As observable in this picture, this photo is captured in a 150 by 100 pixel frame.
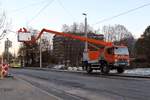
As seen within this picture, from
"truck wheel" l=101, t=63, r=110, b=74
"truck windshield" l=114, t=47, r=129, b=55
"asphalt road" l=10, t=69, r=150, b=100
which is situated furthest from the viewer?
"truck wheel" l=101, t=63, r=110, b=74

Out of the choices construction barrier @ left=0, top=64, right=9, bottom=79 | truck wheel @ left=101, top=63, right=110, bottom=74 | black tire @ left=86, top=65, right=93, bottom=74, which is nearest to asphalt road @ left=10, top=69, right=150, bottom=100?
construction barrier @ left=0, top=64, right=9, bottom=79

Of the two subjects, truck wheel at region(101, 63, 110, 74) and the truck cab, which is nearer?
the truck cab

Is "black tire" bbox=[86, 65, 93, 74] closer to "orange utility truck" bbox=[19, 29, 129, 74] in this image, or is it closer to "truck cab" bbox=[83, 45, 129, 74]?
"orange utility truck" bbox=[19, 29, 129, 74]

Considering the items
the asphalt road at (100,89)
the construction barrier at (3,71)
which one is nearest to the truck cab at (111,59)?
the construction barrier at (3,71)

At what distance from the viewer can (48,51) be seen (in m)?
122

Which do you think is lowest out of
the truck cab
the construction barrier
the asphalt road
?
the asphalt road

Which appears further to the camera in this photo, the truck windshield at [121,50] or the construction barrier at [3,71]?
the truck windshield at [121,50]

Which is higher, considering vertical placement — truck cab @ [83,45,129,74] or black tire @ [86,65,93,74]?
truck cab @ [83,45,129,74]

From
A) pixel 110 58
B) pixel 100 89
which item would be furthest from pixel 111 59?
pixel 100 89

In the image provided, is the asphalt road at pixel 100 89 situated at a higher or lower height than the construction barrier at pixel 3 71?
lower

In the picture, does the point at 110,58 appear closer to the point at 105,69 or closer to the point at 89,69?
the point at 105,69

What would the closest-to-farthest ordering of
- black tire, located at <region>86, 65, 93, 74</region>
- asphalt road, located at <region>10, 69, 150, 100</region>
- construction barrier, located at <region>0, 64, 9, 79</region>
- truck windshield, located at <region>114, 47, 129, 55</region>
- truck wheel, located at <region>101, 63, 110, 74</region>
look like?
asphalt road, located at <region>10, 69, 150, 100</region> → construction barrier, located at <region>0, 64, 9, 79</region> → truck windshield, located at <region>114, 47, 129, 55</region> → truck wheel, located at <region>101, 63, 110, 74</region> → black tire, located at <region>86, 65, 93, 74</region>

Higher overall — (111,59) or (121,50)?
(121,50)

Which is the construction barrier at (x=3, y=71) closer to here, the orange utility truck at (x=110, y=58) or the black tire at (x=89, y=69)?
the orange utility truck at (x=110, y=58)
